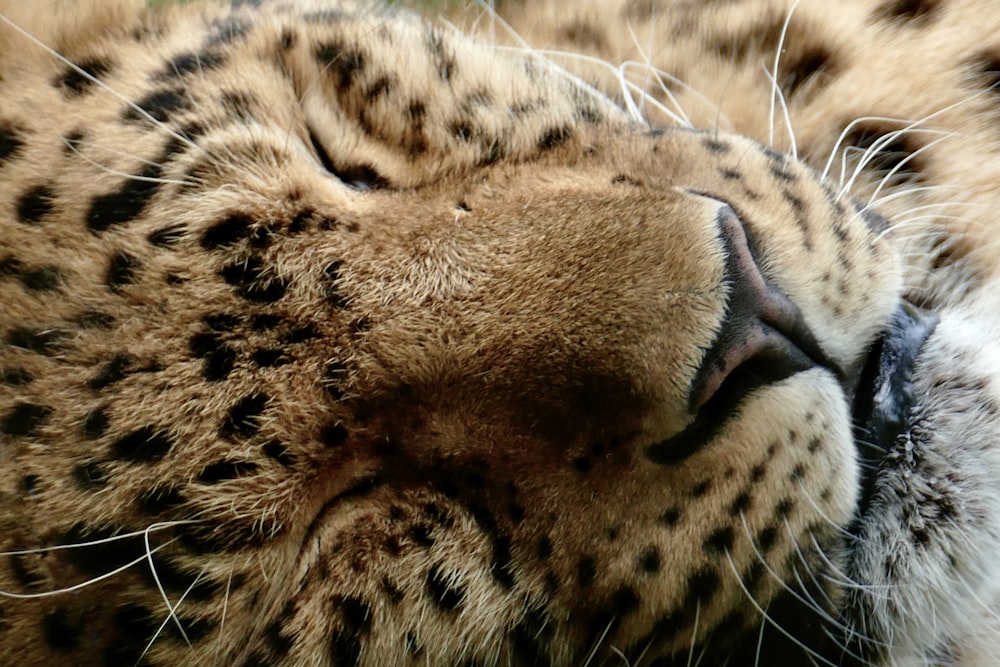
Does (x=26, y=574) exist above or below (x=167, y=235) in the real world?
below

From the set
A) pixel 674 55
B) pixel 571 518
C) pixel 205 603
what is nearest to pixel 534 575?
pixel 571 518

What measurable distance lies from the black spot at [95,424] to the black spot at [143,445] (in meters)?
0.03

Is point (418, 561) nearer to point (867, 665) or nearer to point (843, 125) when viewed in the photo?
point (867, 665)

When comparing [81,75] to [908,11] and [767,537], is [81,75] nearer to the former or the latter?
[767,537]

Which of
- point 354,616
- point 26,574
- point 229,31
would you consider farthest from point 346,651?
point 229,31

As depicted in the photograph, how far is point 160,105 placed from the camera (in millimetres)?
1808

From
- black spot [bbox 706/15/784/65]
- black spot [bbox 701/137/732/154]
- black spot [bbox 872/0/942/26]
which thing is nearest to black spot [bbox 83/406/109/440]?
black spot [bbox 701/137/732/154]

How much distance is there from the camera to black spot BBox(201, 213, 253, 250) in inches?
64.4

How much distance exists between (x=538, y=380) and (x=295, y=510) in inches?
17.7

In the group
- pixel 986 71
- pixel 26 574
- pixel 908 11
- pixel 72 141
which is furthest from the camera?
pixel 908 11

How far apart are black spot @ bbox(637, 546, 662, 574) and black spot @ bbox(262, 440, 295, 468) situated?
23.3 inches

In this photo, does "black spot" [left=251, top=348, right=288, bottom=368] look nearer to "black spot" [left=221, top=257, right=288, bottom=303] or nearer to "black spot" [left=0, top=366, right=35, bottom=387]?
"black spot" [left=221, top=257, right=288, bottom=303]

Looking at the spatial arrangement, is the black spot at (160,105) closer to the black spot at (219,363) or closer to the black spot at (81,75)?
the black spot at (81,75)

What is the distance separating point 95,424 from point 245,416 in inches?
9.2
